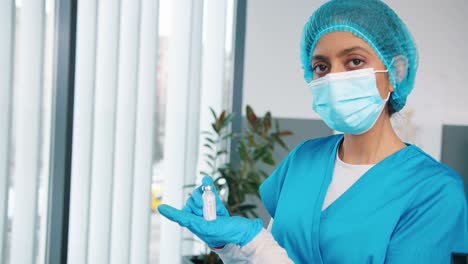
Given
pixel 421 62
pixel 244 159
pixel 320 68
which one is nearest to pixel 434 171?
pixel 320 68

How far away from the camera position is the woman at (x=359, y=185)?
0.96 metres

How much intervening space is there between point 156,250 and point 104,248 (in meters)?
0.39

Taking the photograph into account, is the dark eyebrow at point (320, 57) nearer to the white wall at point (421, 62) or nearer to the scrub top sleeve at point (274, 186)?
the scrub top sleeve at point (274, 186)

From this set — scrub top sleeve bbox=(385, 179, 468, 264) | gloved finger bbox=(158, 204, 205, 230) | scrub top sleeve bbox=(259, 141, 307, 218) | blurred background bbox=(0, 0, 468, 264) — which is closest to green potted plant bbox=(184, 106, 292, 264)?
blurred background bbox=(0, 0, 468, 264)

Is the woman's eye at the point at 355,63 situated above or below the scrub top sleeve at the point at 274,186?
above

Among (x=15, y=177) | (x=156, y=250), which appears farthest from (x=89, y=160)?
(x=156, y=250)

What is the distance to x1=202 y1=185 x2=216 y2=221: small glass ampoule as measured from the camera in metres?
1.08

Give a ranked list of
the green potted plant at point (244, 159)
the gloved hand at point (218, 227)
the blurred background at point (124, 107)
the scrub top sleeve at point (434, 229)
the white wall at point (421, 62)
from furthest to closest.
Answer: the white wall at point (421, 62) → the green potted plant at point (244, 159) → the blurred background at point (124, 107) → the gloved hand at point (218, 227) → the scrub top sleeve at point (434, 229)

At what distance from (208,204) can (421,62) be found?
91.6 inches

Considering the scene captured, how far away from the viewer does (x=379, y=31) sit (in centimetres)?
108

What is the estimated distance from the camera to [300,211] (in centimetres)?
113

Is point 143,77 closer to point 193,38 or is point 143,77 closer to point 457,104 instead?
point 193,38

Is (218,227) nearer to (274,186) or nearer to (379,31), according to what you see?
(274,186)

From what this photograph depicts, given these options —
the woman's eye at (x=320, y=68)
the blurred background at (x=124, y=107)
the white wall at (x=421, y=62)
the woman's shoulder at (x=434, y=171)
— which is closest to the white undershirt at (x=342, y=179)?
the woman's shoulder at (x=434, y=171)
